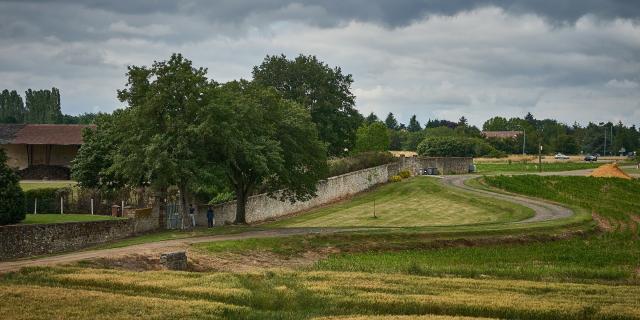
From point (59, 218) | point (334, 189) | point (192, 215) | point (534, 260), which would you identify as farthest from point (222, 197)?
point (534, 260)

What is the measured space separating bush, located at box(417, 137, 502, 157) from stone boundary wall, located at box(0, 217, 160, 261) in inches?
3865

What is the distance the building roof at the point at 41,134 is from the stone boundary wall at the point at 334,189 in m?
25.4

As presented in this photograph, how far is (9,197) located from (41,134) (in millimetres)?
43216

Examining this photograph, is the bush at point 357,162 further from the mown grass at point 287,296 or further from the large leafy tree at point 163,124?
the mown grass at point 287,296

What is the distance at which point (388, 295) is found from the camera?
89.4ft

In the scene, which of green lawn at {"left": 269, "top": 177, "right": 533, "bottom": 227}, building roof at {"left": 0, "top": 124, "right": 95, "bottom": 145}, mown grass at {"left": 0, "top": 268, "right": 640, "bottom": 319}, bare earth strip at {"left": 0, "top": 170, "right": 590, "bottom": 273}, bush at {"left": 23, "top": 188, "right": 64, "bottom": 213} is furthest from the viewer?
building roof at {"left": 0, "top": 124, "right": 95, "bottom": 145}

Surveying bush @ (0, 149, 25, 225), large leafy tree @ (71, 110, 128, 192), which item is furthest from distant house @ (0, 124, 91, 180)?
bush @ (0, 149, 25, 225)

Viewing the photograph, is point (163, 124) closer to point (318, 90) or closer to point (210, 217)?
point (210, 217)

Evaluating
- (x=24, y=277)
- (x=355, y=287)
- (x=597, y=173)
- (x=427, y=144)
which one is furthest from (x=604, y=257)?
(x=427, y=144)

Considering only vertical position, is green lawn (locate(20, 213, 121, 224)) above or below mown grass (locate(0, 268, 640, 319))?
above

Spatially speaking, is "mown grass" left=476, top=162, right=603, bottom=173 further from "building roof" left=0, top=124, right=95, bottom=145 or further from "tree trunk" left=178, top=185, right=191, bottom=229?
"tree trunk" left=178, top=185, right=191, bottom=229

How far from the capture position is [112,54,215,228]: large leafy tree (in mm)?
47500

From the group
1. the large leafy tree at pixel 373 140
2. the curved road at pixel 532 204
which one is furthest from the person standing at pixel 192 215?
the large leafy tree at pixel 373 140

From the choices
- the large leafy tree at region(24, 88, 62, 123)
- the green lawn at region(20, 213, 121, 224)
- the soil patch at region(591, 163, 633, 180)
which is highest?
the large leafy tree at region(24, 88, 62, 123)
